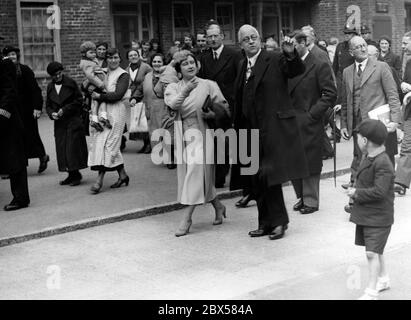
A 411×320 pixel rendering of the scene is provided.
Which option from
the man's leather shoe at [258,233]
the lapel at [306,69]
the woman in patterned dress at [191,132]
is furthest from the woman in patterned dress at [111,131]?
the man's leather shoe at [258,233]

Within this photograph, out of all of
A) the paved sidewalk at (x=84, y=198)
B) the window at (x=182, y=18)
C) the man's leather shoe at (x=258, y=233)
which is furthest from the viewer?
the window at (x=182, y=18)

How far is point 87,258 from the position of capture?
702 centimetres

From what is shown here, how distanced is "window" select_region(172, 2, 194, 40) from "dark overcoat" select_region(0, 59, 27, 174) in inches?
579

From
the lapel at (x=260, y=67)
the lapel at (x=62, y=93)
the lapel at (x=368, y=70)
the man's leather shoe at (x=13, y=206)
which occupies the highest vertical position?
the lapel at (x=260, y=67)

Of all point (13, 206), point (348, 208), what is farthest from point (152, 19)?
point (348, 208)

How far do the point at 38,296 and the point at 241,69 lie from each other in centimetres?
317

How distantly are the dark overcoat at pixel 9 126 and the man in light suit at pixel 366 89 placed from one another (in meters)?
4.00

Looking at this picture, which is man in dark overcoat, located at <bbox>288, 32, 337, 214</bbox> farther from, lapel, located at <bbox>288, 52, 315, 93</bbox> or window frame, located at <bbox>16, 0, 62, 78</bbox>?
window frame, located at <bbox>16, 0, 62, 78</bbox>

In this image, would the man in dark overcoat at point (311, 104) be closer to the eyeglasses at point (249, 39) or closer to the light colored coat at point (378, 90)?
the light colored coat at point (378, 90)

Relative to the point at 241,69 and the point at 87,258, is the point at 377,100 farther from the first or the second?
the point at 87,258

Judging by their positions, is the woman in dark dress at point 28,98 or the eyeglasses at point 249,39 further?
the woman in dark dress at point 28,98

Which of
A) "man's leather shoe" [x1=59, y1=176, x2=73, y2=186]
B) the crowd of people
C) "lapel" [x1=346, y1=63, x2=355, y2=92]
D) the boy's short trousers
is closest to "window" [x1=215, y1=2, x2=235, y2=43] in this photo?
the crowd of people

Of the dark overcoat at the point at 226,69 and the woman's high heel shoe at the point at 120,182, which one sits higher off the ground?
the dark overcoat at the point at 226,69

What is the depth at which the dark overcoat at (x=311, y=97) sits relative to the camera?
8.61 meters
